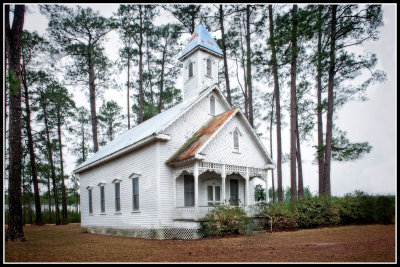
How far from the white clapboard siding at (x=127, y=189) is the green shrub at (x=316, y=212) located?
7459mm

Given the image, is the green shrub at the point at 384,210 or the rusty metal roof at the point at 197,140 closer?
the rusty metal roof at the point at 197,140

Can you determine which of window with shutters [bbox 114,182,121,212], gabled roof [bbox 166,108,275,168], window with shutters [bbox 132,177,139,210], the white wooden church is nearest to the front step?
the white wooden church

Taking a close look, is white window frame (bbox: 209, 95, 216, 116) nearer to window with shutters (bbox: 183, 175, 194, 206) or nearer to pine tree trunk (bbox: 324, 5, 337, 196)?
window with shutters (bbox: 183, 175, 194, 206)

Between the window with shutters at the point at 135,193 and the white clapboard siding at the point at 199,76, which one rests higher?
the white clapboard siding at the point at 199,76

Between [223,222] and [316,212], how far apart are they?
5.91 m

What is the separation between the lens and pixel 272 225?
49.6 ft

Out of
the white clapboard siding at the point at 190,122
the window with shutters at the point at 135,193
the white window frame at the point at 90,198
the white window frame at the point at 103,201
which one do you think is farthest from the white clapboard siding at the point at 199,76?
the white window frame at the point at 90,198

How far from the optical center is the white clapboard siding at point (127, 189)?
A: 14.4 m

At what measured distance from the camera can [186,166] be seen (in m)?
13.9

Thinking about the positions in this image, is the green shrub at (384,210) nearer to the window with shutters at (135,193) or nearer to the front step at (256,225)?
the front step at (256,225)

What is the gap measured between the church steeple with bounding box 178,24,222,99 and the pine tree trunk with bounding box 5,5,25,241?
29.8 ft

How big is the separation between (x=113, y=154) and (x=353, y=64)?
14449mm

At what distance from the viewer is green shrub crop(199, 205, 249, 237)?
501 inches

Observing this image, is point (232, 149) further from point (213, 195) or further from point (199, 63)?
point (199, 63)
